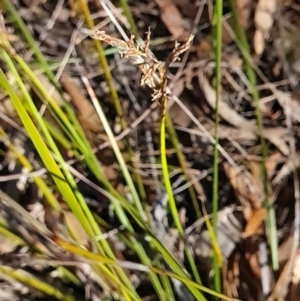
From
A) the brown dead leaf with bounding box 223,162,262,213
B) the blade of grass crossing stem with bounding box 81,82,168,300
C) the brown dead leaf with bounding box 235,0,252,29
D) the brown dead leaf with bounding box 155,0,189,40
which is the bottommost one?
the brown dead leaf with bounding box 223,162,262,213

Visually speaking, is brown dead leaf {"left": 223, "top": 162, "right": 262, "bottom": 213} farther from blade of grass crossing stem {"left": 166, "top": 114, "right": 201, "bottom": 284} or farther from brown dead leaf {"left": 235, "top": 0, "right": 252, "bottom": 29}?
brown dead leaf {"left": 235, "top": 0, "right": 252, "bottom": 29}

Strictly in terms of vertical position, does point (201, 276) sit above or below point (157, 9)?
below

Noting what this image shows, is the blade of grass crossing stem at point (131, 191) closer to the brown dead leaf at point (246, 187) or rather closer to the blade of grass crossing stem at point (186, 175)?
the blade of grass crossing stem at point (186, 175)

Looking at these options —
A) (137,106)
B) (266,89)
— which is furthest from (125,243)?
(266,89)

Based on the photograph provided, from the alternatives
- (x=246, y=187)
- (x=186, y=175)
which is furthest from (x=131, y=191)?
(x=246, y=187)

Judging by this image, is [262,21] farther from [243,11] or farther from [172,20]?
[172,20]

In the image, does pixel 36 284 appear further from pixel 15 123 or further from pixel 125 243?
pixel 15 123

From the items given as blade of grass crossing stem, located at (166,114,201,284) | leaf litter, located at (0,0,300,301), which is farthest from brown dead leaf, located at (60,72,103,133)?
blade of grass crossing stem, located at (166,114,201,284)

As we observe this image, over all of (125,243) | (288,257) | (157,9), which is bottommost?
(288,257)
